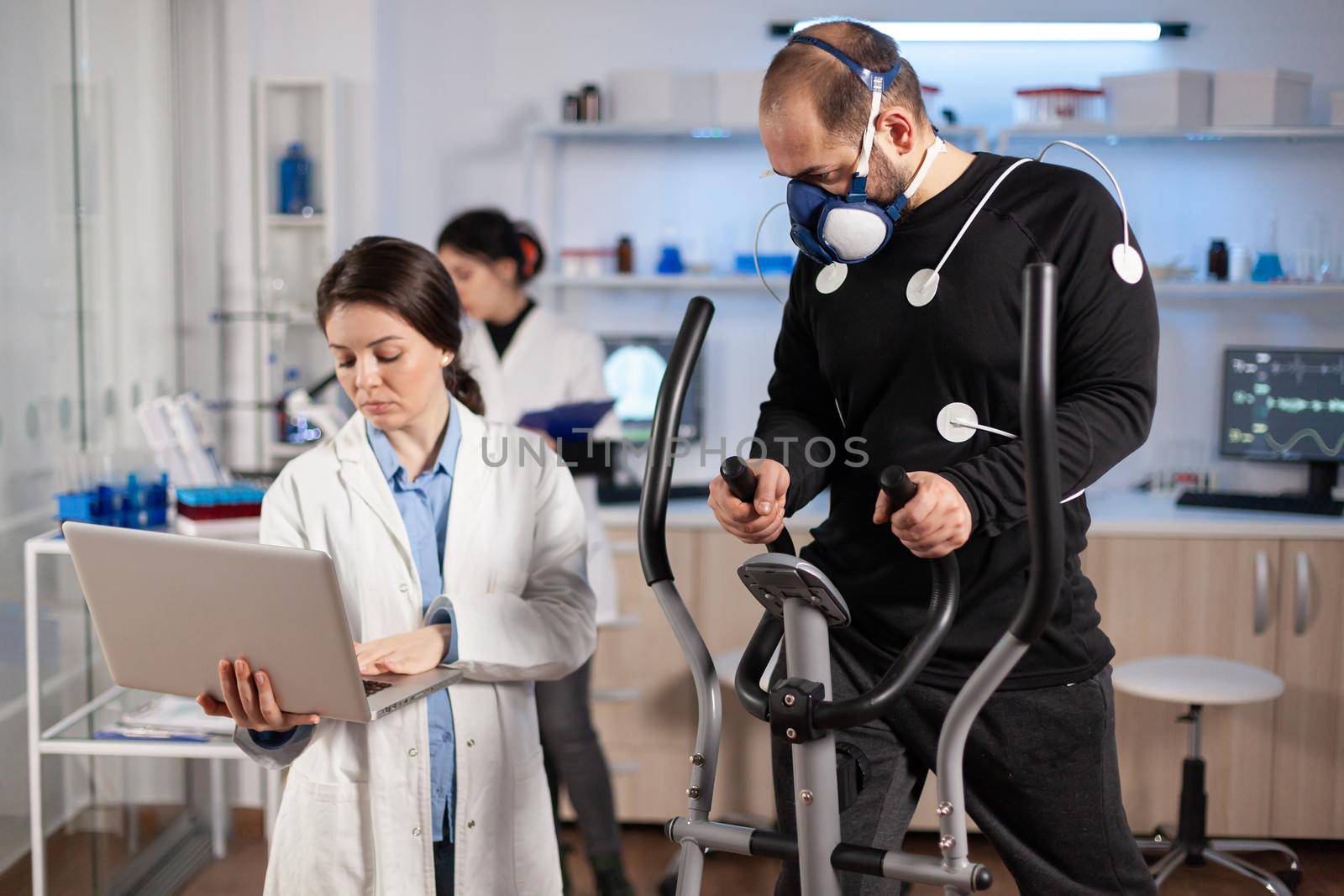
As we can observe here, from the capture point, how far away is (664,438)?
1.29 meters

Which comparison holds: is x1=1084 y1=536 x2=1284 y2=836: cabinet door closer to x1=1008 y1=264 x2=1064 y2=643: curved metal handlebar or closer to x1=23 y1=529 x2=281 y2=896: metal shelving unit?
x1=23 y1=529 x2=281 y2=896: metal shelving unit

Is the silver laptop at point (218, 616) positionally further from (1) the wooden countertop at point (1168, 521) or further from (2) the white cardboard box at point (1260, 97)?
(2) the white cardboard box at point (1260, 97)

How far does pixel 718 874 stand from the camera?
2.97m

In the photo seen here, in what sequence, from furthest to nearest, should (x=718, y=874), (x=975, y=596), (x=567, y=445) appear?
(x=718, y=874) < (x=567, y=445) < (x=975, y=596)

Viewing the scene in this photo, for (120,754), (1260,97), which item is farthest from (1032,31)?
(120,754)

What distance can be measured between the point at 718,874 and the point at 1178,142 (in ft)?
7.98

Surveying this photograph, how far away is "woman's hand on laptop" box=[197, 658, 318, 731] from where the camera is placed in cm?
134

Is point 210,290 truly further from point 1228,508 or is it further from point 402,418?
point 1228,508

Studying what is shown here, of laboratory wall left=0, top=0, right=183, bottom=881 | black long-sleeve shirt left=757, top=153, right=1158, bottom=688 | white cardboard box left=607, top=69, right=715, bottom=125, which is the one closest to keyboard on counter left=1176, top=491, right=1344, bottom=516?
white cardboard box left=607, top=69, right=715, bottom=125

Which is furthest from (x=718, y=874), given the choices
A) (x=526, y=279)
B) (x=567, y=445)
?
(x=526, y=279)

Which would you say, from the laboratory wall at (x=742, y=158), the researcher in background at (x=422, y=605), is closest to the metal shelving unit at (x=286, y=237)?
the laboratory wall at (x=742, y=158)

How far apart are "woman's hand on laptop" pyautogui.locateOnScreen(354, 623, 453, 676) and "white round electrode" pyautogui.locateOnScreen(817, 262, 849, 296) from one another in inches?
24.6

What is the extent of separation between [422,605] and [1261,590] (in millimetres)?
2298

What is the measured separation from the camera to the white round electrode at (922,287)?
1.36 m
